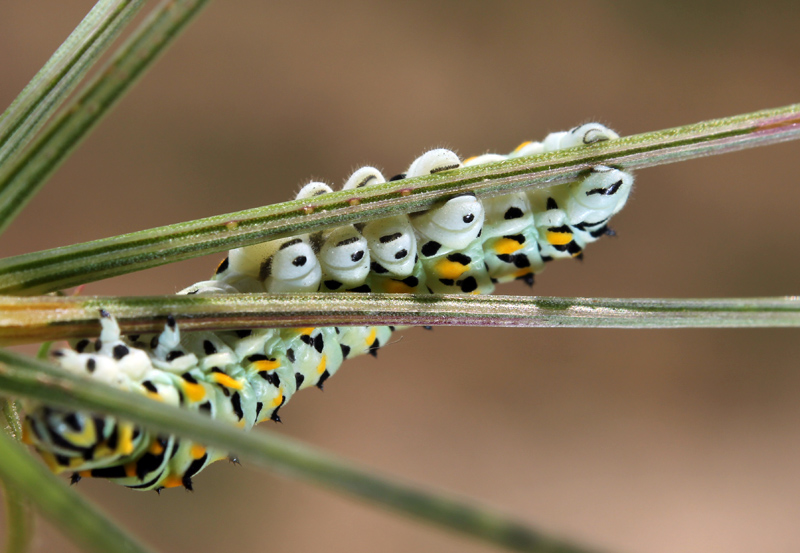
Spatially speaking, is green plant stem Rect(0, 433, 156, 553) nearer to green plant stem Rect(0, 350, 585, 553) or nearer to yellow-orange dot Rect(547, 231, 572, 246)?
green plant stem Rect(0, 350, 585, 553)

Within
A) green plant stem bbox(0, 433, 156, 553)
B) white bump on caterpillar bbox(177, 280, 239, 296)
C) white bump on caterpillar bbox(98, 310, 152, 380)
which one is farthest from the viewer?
white bump on caterpillar bbox(177, 280, 239, 296)

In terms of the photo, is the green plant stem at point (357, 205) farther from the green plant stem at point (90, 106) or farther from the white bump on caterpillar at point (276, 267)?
the white bump on caterpillar at point (276, 267)

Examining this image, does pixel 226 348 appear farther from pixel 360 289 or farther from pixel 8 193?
pixel 8 193

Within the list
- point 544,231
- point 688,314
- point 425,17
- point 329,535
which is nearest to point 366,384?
point 329,535

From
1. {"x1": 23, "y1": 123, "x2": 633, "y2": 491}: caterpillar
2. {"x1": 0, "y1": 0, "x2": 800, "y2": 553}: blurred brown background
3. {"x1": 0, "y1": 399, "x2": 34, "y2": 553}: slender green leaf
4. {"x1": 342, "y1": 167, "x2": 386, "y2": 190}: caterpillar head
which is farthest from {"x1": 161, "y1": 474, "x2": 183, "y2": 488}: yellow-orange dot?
{"x1": 0, "y1": 0, "x2": 800, "y2": 553}: blurred brown background

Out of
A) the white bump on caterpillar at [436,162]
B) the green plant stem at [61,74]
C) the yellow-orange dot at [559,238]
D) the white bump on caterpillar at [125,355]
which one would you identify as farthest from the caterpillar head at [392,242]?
the green plant stem at [61,74]

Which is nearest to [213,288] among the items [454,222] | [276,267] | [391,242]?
[276,267]

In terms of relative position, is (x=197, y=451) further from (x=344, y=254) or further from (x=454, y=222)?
(x=454, y=222)
